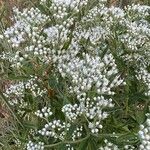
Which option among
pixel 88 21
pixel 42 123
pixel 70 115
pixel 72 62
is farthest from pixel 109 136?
pixel 88 21

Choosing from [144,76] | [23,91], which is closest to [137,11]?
[144,76]

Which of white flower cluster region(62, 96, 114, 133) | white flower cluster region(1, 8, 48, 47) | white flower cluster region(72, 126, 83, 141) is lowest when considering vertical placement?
white flower cluster region(72, 126, 83, 141)

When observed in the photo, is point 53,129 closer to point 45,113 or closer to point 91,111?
point 45,113

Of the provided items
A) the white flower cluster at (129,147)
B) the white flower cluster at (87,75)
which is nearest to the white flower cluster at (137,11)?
the white flower cluster at (87,75)

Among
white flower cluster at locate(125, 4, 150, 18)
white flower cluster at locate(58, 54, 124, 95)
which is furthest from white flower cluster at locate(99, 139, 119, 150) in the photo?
white flower cluster at locate(125, 4, 150, 18)

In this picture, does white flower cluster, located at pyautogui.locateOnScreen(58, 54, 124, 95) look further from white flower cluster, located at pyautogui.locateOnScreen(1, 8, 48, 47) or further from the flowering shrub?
white flower cluster, located at pyautogui.locateOnScreen(1, 8, 48, 47)

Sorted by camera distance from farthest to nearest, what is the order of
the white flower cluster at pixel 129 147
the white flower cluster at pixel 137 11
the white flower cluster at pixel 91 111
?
the white flower cluster at pixel 137 11 → the white flower cluster at pixel 91 111 → the white flower cluster at pixel 129 147

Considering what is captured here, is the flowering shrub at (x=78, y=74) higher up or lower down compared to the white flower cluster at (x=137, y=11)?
lower down

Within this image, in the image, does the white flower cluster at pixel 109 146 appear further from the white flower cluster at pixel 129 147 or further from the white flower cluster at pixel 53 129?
the white flower cluster at pixel 53 129

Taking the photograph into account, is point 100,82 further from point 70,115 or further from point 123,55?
point 123,55
